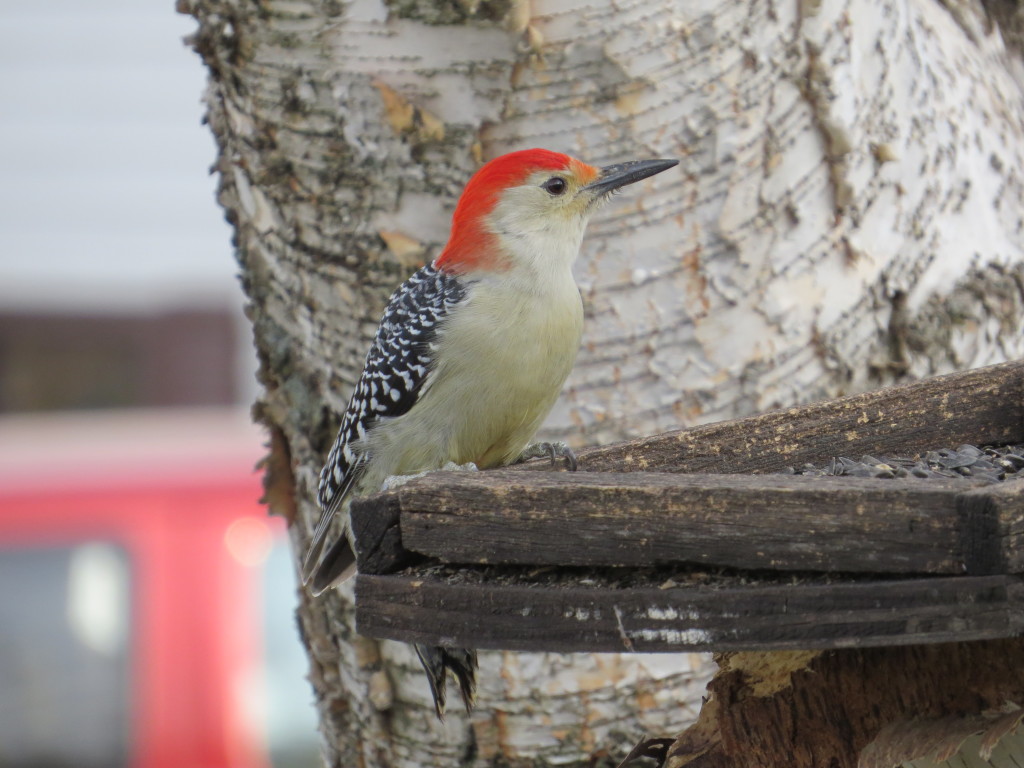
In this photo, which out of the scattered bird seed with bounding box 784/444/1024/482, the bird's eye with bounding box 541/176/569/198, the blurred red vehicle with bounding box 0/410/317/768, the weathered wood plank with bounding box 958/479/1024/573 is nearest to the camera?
the weathered wood plank with bounding box 958/479/1024/573

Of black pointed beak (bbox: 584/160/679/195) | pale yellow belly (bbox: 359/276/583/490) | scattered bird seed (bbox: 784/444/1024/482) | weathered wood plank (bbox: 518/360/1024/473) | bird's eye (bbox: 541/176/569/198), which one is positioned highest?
bird's eye (bbox: 541/176/569/198)

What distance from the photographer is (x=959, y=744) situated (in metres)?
2.07

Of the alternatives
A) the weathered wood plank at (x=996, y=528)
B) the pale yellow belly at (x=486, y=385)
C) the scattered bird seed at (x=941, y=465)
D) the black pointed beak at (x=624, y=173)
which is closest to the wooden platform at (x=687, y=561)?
the weathered wood plank at (x=996, y=528)

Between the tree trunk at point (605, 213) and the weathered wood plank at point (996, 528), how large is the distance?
1755 millimetres

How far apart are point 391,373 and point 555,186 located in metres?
0.68

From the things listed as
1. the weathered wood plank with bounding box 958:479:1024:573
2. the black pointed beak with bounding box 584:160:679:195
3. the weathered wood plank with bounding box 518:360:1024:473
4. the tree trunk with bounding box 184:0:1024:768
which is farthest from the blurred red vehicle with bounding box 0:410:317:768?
the weathered wood plank with bounding box 958:479:1024:573

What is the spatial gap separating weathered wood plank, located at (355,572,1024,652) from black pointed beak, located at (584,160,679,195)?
157 cm

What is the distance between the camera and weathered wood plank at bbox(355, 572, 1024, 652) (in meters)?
1.64

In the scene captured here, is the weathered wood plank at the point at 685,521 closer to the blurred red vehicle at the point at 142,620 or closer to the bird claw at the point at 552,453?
the bird claw at the point at 552,453

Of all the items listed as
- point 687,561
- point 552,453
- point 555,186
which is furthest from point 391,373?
point 687,561

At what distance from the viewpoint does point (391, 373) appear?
10.7 ft

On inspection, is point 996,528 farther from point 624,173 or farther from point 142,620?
point 142,620

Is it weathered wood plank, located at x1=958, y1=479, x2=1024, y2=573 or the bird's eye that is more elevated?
the bird's eye

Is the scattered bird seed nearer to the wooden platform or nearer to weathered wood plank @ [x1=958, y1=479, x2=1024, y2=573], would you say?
the wooden platform
